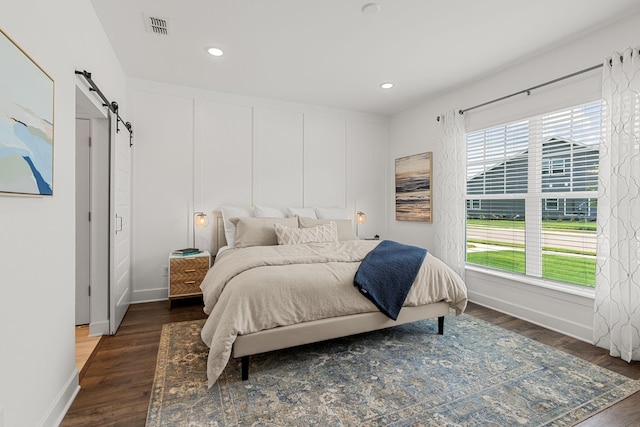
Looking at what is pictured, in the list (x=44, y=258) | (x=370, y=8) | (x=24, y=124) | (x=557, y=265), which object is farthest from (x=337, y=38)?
(x=557, y=265)

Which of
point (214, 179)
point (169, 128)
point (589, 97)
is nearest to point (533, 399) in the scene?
point (589, 97)

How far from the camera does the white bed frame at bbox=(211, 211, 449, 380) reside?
2027 mm

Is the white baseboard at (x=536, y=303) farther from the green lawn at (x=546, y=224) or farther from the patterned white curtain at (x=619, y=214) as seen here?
the green lawn at (x=546, y=224)

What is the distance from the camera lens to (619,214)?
7.91 ft

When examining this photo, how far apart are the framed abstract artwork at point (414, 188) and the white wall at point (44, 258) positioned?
3932mm

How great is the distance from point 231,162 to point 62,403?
306cm

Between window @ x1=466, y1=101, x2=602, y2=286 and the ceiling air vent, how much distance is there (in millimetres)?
3503

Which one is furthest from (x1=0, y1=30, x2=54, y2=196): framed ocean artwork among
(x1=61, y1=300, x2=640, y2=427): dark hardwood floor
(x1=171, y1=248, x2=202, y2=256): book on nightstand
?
(x1=171, y1=248, x2=202, y2=256): book on nightstand

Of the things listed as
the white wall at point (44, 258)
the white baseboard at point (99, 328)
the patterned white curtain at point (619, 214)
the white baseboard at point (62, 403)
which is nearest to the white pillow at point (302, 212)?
the white baseboard at point (99, 328)

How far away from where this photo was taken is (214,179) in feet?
13.5

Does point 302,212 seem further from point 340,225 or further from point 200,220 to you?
point 200,220

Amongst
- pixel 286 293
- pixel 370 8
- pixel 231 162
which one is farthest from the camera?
pixel 231 162

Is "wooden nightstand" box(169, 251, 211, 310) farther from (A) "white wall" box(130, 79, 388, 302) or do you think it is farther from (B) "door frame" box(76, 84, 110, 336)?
(B) "door frame" box(76, 84, 110, 336)

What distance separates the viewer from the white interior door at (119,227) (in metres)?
2.83
